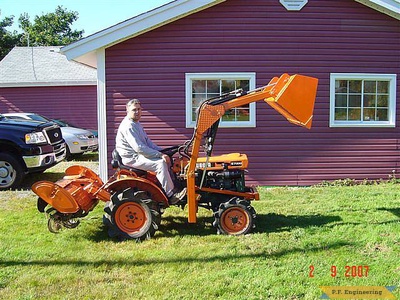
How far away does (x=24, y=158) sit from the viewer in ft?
26.6

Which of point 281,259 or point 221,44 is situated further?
point 221,44

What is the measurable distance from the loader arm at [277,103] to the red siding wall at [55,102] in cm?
1279

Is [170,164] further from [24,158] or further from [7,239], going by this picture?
[24,158]

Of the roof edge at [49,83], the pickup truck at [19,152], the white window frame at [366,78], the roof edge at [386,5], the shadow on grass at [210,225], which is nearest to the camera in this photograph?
the shadow on grass at [210,225]

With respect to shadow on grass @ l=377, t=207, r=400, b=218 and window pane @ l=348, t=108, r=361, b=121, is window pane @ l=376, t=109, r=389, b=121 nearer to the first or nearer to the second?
window pane @ l=348, t=108, r=361, b=121

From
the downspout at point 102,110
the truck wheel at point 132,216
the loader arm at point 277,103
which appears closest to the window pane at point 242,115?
the downspout at point 102,110

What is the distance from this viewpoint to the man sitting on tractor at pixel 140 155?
16.7 ft

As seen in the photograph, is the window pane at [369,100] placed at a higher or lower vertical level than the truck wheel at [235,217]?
higher

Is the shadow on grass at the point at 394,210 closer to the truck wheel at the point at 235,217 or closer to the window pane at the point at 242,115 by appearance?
the truck wheel at the point at 235,217

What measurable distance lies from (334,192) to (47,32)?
44.6 m

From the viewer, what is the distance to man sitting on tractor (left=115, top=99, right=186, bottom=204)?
5.10m

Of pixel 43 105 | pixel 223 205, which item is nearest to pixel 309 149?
pixel 223 205

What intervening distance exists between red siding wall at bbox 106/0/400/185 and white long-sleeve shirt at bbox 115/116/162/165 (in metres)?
3.40

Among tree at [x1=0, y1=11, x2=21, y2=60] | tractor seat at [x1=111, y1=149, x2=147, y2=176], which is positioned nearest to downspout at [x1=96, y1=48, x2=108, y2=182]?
tractor seat at [x1=111, y1=149, x2=147, y2=176]
